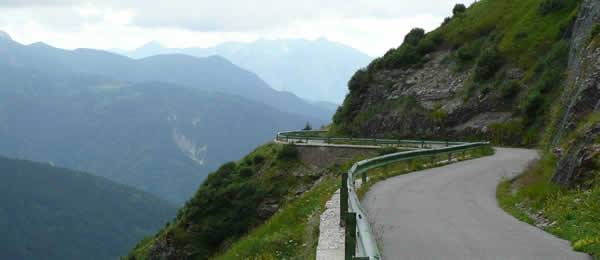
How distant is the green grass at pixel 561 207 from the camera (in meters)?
10.2

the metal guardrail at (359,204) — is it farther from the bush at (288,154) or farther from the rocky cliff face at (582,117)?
the rocky cliff face at (582,117)

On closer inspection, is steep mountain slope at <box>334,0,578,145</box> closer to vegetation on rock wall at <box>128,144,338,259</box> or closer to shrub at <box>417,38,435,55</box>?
shrub at <box>417,38,435,55</box>

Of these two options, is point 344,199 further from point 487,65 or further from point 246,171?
point 487,65

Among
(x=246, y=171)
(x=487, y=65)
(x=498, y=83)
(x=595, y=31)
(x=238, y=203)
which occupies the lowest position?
(x=238, y=203)

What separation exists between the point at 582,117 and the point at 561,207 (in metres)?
7.63

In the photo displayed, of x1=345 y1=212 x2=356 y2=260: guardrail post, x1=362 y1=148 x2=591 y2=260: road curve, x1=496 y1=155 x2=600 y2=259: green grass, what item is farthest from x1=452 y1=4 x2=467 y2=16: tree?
x1=345 y1=212 x2=356 y2=260: guardrail post

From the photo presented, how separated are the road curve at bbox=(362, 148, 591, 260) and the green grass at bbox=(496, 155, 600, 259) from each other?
0.25 m

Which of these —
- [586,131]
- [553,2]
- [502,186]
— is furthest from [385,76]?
[586,131]

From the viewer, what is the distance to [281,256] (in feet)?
38.7

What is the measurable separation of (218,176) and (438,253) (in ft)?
133

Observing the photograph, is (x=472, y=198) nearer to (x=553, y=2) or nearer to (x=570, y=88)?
(x=570, y=88)

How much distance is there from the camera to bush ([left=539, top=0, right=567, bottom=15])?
45375 mm

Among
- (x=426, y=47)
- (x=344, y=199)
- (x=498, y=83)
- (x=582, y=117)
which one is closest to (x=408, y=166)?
(x=582, y=117)

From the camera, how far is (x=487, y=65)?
1732 inches
